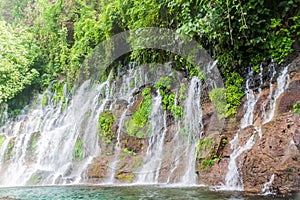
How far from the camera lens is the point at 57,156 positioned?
11.2m

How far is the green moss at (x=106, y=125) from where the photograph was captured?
1065 centimetres

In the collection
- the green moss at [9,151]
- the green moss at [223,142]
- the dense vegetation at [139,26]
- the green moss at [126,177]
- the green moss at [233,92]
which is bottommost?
the green moss at [126,177]

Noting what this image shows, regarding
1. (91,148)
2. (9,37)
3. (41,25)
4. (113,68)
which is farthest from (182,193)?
(41,25)

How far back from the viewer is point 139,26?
10281 mm

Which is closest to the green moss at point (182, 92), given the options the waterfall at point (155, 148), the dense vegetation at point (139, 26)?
the dense vegetation at point (139, 26)

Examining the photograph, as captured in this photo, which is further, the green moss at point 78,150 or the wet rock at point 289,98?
the green moss at point 78,150

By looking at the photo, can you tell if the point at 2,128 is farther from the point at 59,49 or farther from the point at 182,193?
the point at 182,193

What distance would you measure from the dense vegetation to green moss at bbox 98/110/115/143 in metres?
2.33

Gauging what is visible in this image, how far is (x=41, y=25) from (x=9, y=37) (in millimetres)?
2935

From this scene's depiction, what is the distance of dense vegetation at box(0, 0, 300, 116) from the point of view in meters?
7.71

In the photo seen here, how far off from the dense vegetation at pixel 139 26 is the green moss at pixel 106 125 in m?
2.33

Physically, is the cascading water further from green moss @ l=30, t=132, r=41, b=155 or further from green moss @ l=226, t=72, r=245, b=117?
green moss @ l=226, t=72, r=245, b=117

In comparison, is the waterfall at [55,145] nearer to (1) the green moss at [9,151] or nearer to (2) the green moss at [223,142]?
(1) the green moss at [9,151]

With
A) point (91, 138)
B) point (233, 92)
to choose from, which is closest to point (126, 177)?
point (91, 138)
